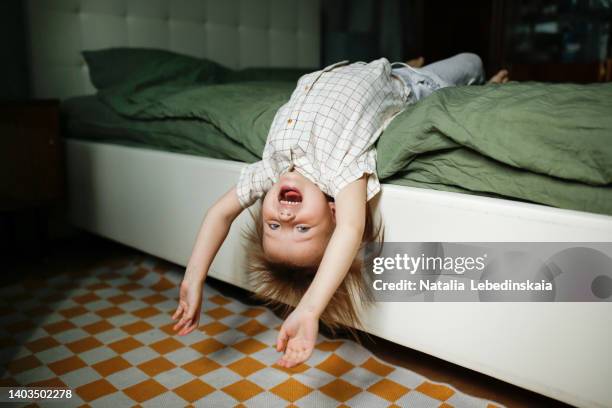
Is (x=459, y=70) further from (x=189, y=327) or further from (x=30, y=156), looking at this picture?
(x=30, y=156)

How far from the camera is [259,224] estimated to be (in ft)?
3.73

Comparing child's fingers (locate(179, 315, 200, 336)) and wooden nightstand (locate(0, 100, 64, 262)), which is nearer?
child's fingers (locate(179, 315, 200, 336))

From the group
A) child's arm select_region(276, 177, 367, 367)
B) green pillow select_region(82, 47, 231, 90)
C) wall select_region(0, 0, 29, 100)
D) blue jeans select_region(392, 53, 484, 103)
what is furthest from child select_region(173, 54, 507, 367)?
wall select_region(0, 0, 29, 100)

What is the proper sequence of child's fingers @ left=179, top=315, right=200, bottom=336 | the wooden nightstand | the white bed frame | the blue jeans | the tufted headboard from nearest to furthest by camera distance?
the white bed frame
child's fingers @ left=179, top=315, right=200, bottom=336
the blue jeans
the wooden nightstand
the tufted headboard

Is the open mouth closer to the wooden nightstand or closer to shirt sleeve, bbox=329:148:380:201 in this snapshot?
shirt sleeve, bbox=329:148:380:201

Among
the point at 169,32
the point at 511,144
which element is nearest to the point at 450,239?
the point at 511,144

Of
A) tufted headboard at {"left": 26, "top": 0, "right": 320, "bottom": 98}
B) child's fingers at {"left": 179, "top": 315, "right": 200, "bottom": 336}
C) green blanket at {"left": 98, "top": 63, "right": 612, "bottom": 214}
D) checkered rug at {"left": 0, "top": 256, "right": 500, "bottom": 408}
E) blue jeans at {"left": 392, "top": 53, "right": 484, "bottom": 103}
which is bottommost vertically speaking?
checkered rug at {"left": 0, "top": 256, "right": 500, "bottom": 408}

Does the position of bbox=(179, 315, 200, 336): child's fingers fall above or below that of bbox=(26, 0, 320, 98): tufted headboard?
below

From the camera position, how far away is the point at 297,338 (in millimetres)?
833

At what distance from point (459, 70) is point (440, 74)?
0.23 ft

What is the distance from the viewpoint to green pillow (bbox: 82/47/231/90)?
1.87m

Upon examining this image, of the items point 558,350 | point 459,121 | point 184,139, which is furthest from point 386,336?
point 184,139

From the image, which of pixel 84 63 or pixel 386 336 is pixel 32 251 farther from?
pixel 386 336

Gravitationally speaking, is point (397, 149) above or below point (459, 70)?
below
